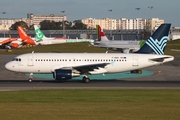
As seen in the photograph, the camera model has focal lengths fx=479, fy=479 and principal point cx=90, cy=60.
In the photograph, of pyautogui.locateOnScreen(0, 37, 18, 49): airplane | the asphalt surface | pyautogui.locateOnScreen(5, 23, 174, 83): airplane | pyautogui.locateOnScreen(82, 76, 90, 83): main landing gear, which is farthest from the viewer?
pyautogui.locateOnScreen(0, 37, 18, 49): airplane

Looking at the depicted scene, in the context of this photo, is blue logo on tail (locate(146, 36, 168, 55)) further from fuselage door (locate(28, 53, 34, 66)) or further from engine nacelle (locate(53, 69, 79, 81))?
fuselage door (locate(28, 53, 34, 66))

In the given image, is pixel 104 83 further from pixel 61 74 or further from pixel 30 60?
pixel 30 60

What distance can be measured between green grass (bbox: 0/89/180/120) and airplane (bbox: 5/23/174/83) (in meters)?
8.71

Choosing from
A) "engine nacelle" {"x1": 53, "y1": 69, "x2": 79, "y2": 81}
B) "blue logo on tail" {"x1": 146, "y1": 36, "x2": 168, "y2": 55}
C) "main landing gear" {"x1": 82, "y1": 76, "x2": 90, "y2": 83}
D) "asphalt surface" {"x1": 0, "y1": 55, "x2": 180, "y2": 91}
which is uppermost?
"blue logo on tail" {"x1": 146, "y1": 36, "x2": 168, "y2": 55}

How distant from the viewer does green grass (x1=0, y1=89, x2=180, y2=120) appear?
2228cm

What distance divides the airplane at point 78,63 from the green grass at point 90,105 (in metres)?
8.71

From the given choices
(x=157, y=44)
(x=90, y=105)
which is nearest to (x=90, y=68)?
(x=157, y=44)

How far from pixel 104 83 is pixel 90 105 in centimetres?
1749

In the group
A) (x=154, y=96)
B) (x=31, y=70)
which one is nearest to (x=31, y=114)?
(x=154, y=96)

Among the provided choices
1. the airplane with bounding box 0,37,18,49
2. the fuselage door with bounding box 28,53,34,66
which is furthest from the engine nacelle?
the airplane with bounding box 0,37,18,49

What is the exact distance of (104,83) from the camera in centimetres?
4378

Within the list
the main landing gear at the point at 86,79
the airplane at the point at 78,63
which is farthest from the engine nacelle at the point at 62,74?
the main landing gear at the point at 86,79

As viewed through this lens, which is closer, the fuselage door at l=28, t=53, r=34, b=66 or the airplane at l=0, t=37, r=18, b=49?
the fuselage door at l=28, t=53, r=34, b=66

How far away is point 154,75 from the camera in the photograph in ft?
176
